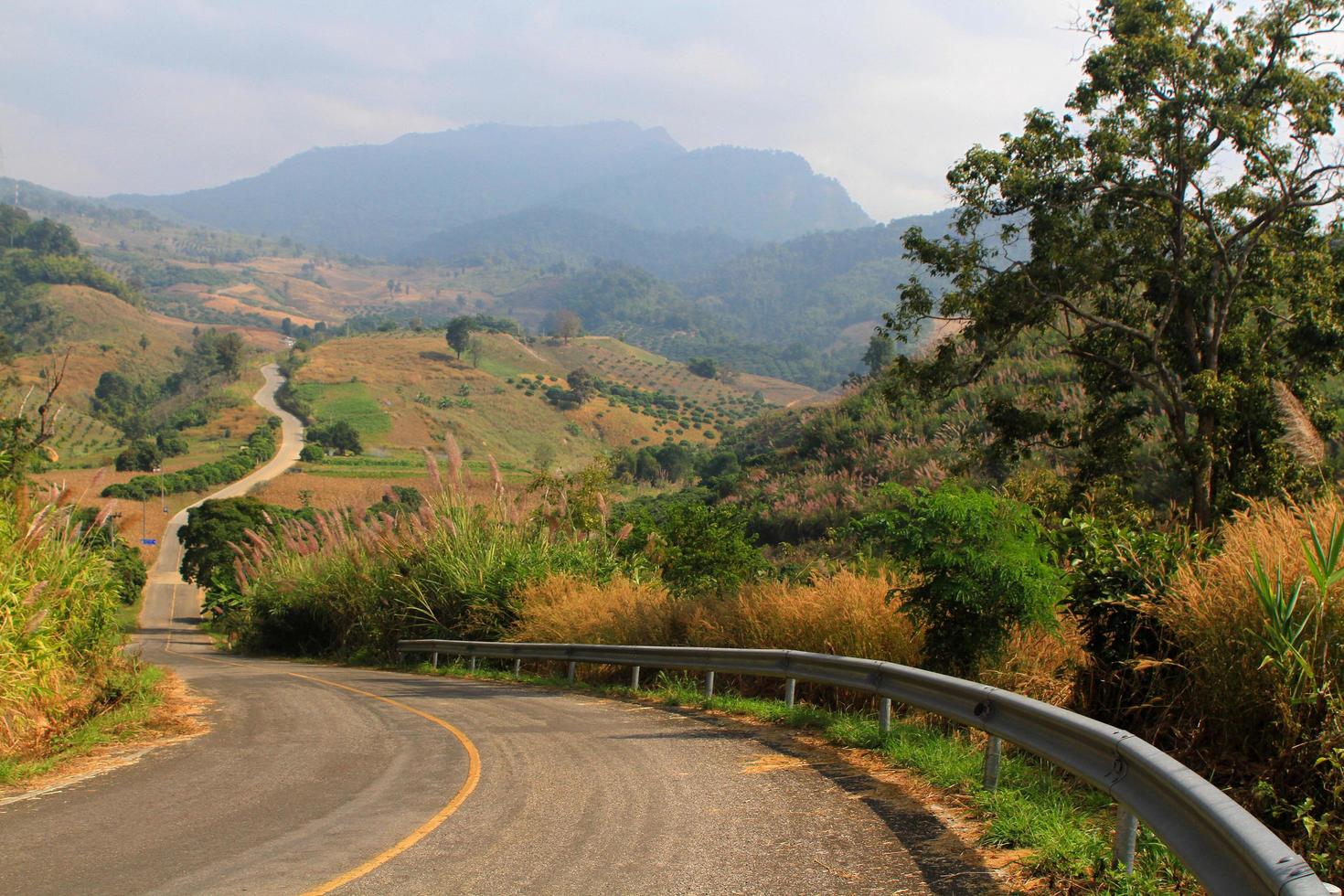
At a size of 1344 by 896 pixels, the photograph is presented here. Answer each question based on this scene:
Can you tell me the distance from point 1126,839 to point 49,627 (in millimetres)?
9805

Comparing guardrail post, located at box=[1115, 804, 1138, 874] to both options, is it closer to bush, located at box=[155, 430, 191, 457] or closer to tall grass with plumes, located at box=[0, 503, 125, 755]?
tall grass with plumes, located at box=[0, 503, 125, 755]

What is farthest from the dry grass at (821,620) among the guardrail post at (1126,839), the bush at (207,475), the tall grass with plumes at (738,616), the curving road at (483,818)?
the bush at (207,475)

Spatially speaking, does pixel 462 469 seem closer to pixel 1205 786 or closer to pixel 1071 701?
pixel 1071 701

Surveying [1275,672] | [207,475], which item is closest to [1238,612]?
[1275,672]

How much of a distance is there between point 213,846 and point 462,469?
17.5 metres

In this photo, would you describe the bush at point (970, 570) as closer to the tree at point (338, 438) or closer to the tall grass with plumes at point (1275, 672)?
the tall grass with plumes at point (1275, 672)

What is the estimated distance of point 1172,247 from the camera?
19.5 m

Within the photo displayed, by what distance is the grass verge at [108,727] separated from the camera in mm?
9578

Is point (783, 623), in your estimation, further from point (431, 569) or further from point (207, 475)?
point (207, 475)

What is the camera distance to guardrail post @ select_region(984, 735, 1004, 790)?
25.5 feet

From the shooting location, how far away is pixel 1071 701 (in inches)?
353

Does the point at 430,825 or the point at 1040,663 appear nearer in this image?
the point at 430,825

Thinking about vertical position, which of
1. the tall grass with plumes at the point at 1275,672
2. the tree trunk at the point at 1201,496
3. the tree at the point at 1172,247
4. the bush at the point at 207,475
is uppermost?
the tree at the point at 1172,247

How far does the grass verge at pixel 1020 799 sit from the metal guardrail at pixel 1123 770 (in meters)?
0.21
